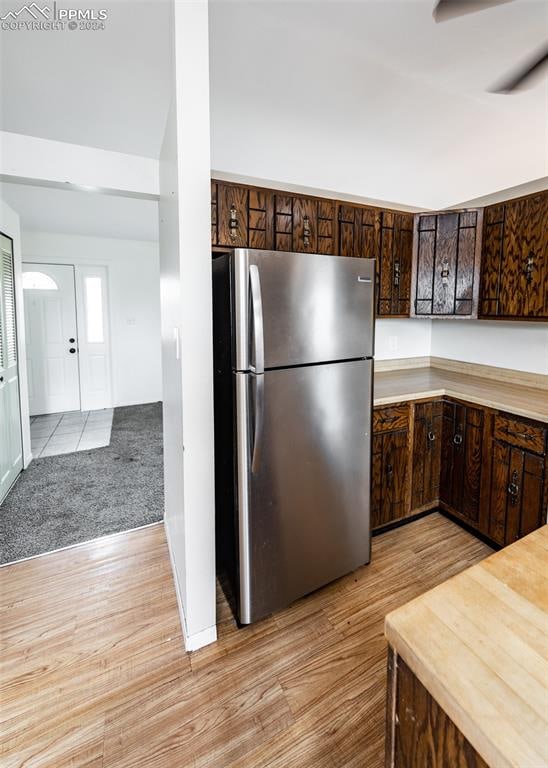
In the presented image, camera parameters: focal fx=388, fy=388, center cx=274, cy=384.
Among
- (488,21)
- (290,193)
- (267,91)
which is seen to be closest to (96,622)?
(290,193)

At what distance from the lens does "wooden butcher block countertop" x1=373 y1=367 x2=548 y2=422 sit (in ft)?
7.28

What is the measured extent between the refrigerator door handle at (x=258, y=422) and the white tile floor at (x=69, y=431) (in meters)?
3.25

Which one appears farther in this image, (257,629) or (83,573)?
(83,573)

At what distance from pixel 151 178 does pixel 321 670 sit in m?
2.59

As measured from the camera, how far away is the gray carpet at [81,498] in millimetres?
2607

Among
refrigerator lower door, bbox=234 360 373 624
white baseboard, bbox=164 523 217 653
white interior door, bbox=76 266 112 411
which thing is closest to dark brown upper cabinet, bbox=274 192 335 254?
refrigerator lower door, bbox=234 360 373 624

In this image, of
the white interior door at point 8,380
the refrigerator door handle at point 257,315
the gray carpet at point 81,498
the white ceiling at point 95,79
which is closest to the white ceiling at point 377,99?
the white ceiling at point 95,79

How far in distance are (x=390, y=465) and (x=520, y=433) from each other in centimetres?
74

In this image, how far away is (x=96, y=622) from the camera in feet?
6.21

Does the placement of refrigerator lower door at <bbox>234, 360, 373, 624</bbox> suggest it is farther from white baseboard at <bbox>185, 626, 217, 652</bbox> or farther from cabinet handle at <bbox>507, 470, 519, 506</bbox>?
cabinet handle at <bbox>507, 470, 519, 506</bbox>

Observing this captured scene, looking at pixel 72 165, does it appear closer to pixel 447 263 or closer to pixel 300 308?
pixel 300 308

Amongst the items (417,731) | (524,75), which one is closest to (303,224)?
(524,75)

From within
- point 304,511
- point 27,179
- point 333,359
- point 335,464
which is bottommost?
point 304,511

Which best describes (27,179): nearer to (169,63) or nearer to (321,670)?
(169,63)
